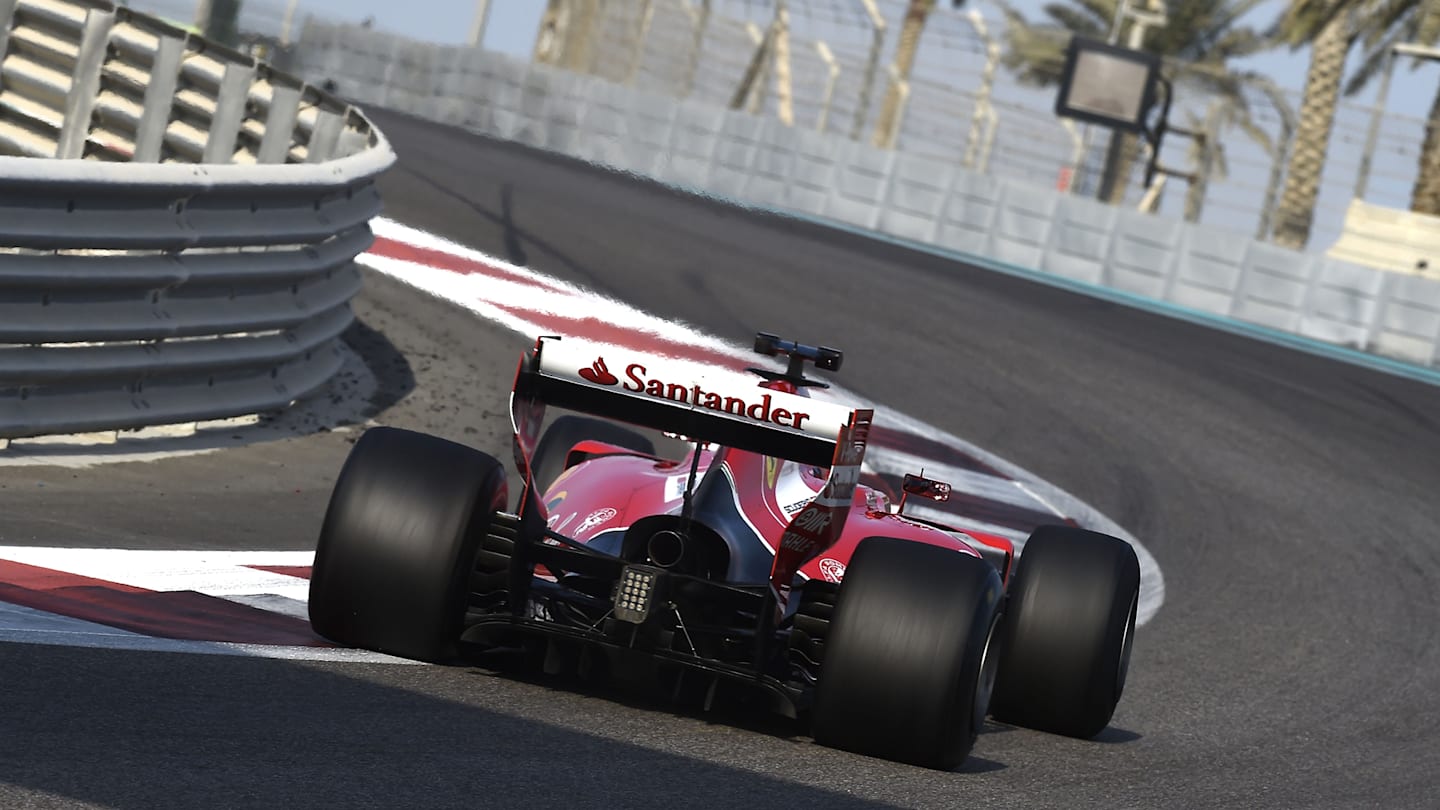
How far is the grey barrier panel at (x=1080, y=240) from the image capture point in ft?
72.6

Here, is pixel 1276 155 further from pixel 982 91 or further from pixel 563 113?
pixel 563 113

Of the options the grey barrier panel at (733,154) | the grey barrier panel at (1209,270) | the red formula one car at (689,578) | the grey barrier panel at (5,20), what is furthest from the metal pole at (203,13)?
the red formula one car at (689,578)

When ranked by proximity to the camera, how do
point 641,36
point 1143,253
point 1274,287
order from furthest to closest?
point 641,36 < point 1143,253 < point 1274,287

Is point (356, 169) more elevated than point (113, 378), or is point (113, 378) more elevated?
point (356, 169)

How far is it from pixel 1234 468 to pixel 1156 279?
9075mm

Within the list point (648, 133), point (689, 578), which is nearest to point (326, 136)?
point (689, 578)

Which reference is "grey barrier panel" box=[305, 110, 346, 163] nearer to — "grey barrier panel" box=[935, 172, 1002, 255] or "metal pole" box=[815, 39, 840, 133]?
"grey barrier panel" box=[935, 172, 1002, 255]

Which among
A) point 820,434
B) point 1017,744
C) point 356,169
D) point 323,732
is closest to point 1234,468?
point 356,169

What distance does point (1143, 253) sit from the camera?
2189 cm

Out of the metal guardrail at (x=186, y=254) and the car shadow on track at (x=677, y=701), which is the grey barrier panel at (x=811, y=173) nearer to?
the metal guardrail at (x=186, y=254)

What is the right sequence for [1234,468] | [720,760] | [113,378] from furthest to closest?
[1234,468] → [113,378] → [720,760]

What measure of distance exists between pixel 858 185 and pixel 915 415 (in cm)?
1149

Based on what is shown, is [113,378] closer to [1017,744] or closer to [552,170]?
[1017,744]

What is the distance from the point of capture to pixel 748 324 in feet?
48.6
